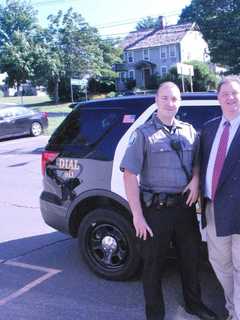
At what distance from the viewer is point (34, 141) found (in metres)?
18.6

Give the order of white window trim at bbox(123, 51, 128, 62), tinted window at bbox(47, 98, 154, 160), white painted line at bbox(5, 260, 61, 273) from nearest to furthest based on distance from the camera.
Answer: tinted window at bbox(47, 98, 154, 160) → white painted line at bbox(5, 260, 61, 273) → white window trim at bbox(123, 51, 128, 62)

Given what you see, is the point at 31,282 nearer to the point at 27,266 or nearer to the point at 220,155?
the point at 27,266

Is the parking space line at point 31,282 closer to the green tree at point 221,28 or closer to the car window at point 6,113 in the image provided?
the car window at point 6,113

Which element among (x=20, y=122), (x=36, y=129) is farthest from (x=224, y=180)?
(x=36, y=129)

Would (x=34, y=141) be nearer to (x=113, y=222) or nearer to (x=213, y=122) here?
(x=113, y=222)

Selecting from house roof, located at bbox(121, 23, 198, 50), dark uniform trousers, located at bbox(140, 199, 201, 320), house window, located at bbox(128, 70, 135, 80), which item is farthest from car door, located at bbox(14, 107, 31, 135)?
house window, located at bbox(128, 70, 135, 80)

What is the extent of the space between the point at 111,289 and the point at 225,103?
2.11 m

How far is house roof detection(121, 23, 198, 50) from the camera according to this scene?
68.5 metres

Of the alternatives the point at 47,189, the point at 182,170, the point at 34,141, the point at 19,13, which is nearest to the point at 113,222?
the point at 47,189

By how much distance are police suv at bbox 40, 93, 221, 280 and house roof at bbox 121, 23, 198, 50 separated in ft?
210

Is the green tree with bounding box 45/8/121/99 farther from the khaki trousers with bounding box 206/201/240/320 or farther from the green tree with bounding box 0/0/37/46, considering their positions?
the khaki trousers with bounding box 206/201/240/320

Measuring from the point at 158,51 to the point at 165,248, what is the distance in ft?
224

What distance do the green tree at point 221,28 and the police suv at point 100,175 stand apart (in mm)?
37496

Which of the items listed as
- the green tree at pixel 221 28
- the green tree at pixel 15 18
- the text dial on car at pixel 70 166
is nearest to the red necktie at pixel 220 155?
the text dial on car at pixel 70 166
